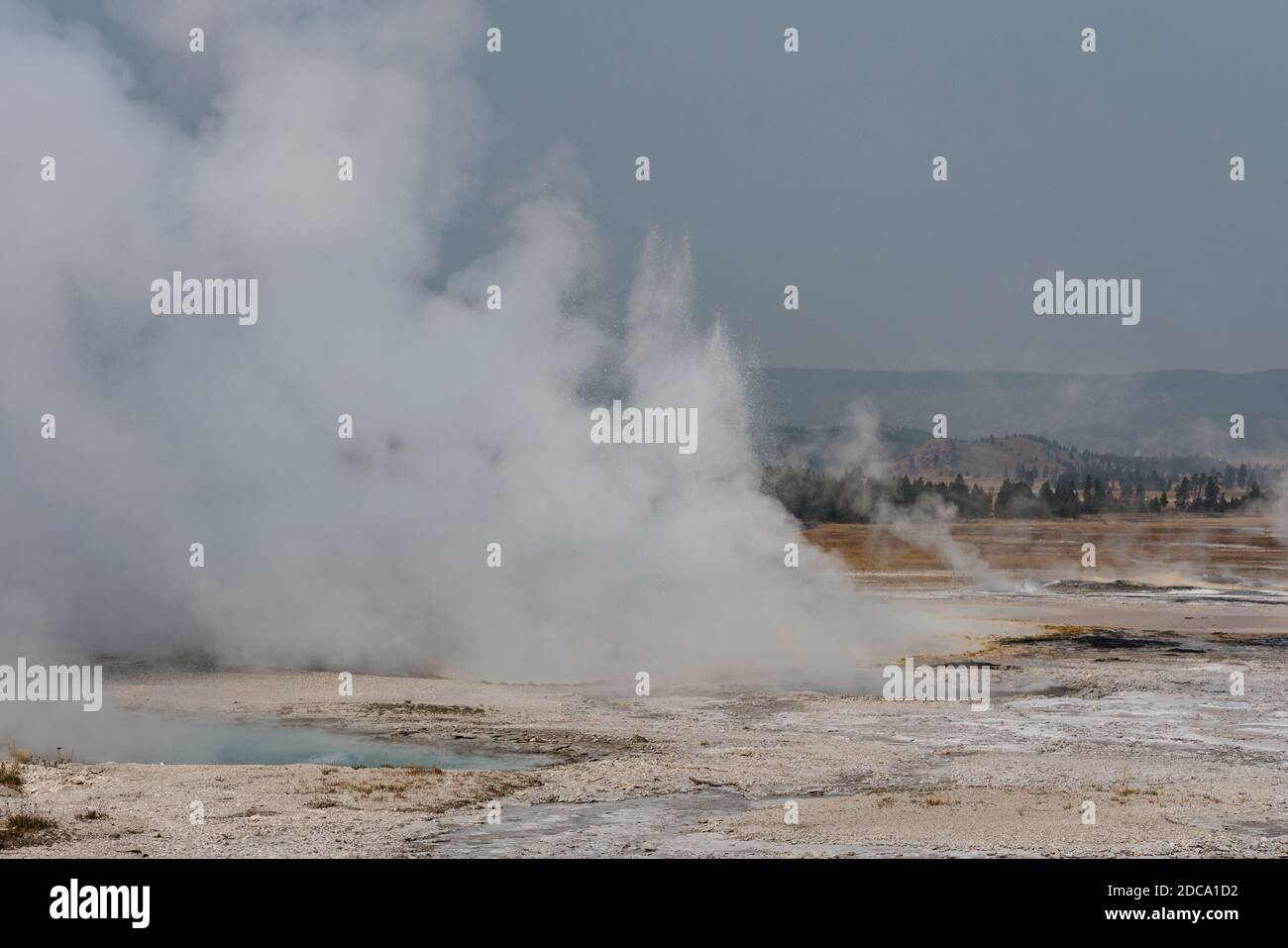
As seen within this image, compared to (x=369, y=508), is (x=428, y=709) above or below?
below

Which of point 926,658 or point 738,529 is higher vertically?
point 738,529

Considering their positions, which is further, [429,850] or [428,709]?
[428,709]

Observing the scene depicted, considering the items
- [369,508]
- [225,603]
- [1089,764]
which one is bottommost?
[1089,764]

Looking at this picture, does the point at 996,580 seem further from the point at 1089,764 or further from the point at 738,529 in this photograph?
the point at 1089,764
